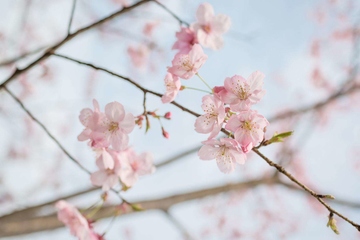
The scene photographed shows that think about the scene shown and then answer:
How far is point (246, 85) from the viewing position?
1296mm

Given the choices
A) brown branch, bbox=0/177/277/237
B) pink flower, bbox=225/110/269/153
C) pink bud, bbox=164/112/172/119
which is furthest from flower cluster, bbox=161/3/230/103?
brown branch, bbox=0/177/277/237

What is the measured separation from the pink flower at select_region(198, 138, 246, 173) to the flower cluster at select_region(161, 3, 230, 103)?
0.69 feet

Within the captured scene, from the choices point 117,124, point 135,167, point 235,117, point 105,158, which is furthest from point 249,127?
point 135,167

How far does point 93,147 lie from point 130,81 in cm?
31

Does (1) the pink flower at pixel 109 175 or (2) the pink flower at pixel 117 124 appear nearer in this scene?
(2) the pink flower at pixel 117 124

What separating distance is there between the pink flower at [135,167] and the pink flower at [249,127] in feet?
2.41

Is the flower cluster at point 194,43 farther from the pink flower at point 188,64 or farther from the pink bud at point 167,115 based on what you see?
the pink bud at point 167,115

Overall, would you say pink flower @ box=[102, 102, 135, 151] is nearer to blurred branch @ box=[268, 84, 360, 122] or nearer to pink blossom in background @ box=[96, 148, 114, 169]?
A: pink blossom in background @ box=[96, 148, 114, 169]

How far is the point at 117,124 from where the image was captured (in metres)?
1.49

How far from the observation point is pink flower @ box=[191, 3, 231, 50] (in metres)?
1.90

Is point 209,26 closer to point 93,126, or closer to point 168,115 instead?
point 168,115

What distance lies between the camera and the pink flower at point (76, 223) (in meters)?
1.74

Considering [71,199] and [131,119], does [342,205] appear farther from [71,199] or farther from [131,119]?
[131,119]

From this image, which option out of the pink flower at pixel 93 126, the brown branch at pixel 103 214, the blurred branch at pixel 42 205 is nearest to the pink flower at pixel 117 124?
the pink flower at pixel 93 126
